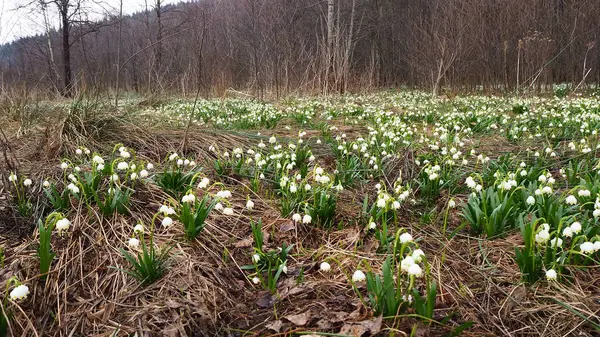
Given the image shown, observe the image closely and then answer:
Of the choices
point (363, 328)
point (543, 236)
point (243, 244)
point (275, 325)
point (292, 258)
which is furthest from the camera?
point (243, 244)

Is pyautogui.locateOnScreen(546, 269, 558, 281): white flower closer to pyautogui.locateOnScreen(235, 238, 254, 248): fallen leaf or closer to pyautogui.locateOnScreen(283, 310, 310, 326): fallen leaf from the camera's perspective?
pyautogui.locateOnScreen(283, 310, 310, 326): fallen leaf

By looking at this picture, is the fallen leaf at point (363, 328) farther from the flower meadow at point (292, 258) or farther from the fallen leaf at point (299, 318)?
the fallen leaf at point (299, 318)

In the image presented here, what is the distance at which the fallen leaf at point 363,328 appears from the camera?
166cm

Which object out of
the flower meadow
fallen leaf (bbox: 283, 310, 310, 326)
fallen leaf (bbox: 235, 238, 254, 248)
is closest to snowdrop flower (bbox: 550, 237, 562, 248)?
the flower meadow

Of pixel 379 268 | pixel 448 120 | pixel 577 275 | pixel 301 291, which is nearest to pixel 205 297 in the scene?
pixel 301 291

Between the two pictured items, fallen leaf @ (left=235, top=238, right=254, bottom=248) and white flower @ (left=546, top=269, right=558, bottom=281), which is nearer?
white flower @ (left=546, top=269, right=558, bottom=281)

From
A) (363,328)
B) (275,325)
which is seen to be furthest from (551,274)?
(275,325)

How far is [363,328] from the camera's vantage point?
1.69 m

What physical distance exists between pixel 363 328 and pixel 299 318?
31cm

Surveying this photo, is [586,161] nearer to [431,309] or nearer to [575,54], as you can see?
[431,309]

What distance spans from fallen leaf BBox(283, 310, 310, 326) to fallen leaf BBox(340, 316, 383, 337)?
198mm

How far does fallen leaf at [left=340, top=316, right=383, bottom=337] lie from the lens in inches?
65.5

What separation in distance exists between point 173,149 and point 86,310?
8.12 ft

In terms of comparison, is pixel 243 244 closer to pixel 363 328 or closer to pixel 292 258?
pixel 292 258
